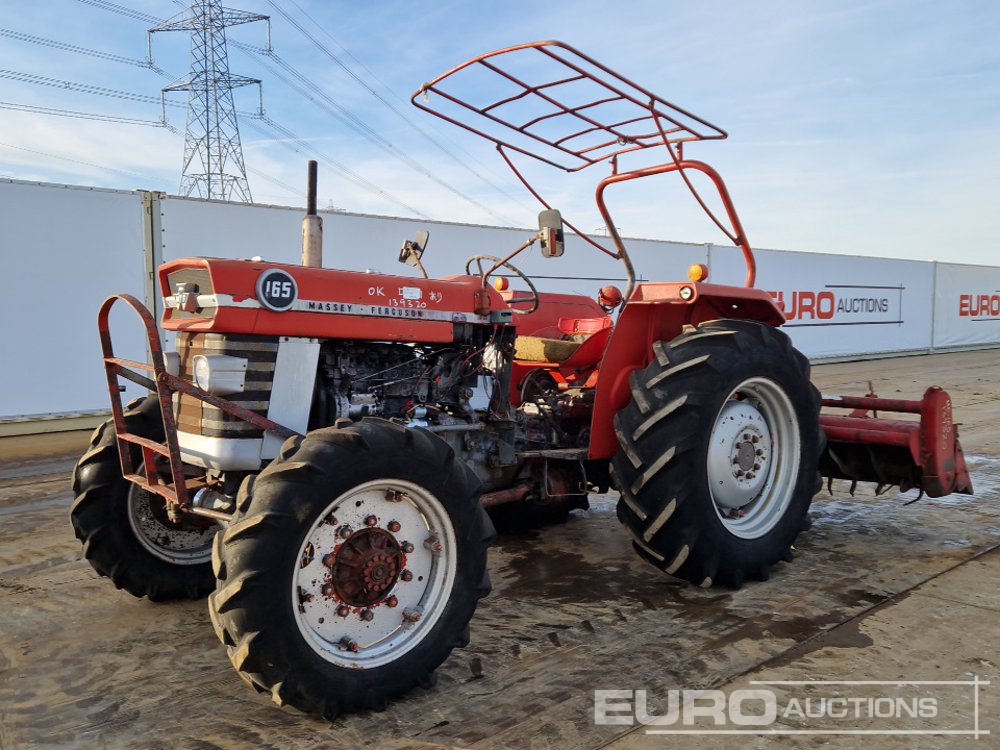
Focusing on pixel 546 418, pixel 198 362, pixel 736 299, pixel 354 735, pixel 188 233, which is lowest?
pixel 354 735

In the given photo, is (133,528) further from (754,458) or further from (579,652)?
(754,458)

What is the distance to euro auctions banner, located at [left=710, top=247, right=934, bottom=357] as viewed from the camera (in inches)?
619

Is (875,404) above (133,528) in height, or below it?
above

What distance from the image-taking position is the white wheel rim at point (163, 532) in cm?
351

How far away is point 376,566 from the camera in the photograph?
270 centimetres

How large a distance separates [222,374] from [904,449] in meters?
3.53

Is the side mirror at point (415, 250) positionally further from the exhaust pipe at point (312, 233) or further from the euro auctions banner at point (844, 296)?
the euro auctions banner at point (844, 296)

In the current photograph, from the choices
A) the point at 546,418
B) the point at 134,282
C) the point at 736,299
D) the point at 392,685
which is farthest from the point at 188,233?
the point at 392,685

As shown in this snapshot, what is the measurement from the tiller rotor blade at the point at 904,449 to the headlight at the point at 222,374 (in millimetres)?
3148

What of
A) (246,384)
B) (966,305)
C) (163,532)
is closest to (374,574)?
(246,384)

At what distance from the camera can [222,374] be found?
9.77 feet

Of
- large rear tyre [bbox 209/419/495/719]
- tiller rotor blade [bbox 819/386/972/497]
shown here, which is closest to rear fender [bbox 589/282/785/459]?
tiller rotor blade [bbox 819/386/972/497]

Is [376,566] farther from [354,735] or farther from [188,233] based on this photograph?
[188,233]

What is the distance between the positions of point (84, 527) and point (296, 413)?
3.71 ft
